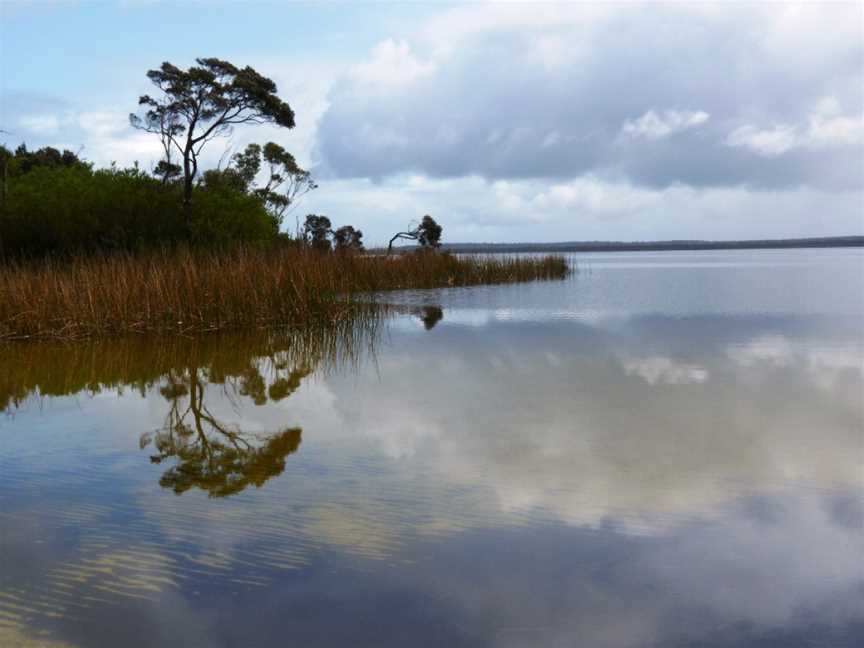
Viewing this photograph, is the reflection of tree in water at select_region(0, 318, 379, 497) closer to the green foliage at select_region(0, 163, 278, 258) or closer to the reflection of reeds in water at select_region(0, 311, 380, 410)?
the reflection of reeds in water at select_region(0, 311, 380, 410)

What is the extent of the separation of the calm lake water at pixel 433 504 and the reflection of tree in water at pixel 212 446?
0.08 feet

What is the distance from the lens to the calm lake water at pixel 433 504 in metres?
2.38

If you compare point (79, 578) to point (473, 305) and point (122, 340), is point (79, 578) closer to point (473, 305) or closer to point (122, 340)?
point (122, 340)

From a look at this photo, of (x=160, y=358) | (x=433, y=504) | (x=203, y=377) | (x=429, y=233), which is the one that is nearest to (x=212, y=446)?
(x=433, y=504)

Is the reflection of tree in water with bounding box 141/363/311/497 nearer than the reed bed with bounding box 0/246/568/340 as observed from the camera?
Yes

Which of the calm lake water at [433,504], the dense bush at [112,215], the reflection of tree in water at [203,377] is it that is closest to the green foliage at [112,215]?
the dense bush at [112,215]

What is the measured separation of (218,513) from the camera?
3307 millimetres

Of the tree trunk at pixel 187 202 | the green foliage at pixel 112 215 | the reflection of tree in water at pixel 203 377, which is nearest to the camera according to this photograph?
the reflection of tree in water at pixel 203 377

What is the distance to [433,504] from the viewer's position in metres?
3.41

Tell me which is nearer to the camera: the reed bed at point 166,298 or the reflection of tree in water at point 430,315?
the reed bed at point 166,298

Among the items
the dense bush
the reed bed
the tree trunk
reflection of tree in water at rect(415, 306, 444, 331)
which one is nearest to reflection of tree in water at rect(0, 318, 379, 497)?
the reed bed

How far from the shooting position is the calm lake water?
7.80 feet

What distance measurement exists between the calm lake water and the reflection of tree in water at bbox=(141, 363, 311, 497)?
2cm

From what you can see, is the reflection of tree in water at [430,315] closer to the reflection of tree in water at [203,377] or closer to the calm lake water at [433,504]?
the reflection of tree in water at [203,377]
